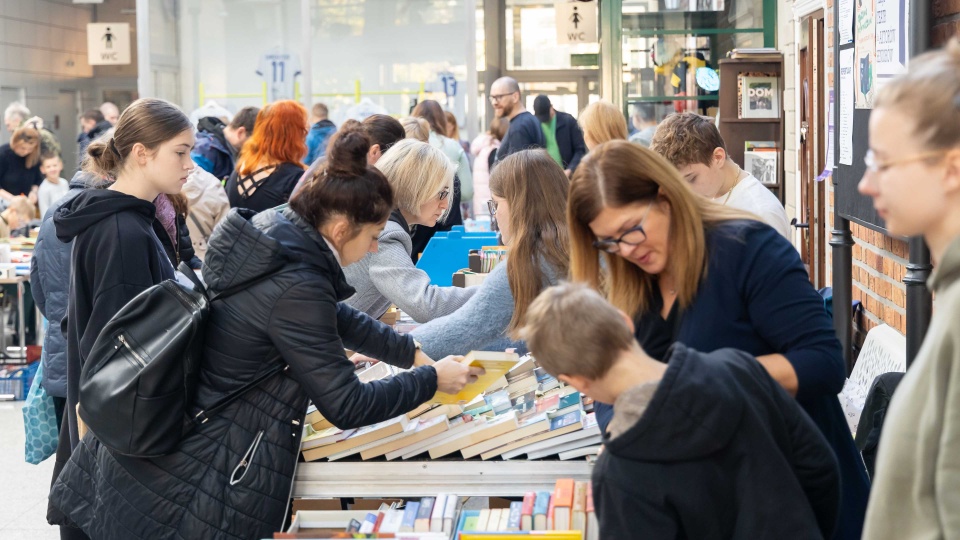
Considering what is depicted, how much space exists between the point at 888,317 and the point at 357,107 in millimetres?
9628

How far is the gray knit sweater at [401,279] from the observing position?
360cm

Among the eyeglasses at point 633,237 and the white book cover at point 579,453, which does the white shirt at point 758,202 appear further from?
the eyeglasses at point 633,237

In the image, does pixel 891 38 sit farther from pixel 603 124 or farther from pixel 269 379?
pixel 603 124

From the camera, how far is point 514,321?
9.98 feet

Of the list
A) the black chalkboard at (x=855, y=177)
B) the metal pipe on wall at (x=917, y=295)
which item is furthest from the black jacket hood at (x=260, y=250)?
the black chalkboard at (x=855, y=177)

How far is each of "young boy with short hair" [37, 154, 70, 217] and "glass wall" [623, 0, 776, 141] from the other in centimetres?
509

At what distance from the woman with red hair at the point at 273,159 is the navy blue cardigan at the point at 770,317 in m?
4.07

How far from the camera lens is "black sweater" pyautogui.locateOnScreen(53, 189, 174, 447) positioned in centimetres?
302

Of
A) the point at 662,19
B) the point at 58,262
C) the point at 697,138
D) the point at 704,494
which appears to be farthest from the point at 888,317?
the point at 662,19

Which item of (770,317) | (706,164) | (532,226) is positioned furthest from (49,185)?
(770,317)

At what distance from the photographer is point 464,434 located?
2557 millimetres

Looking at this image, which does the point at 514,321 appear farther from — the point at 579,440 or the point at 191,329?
the point at 191,329

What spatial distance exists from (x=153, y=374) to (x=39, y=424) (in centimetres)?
208

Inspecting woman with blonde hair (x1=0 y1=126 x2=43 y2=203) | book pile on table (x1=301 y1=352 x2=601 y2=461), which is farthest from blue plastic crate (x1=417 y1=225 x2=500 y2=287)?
woman with blonde hair (x1=0 y1=126 x2=43 y2=203)
